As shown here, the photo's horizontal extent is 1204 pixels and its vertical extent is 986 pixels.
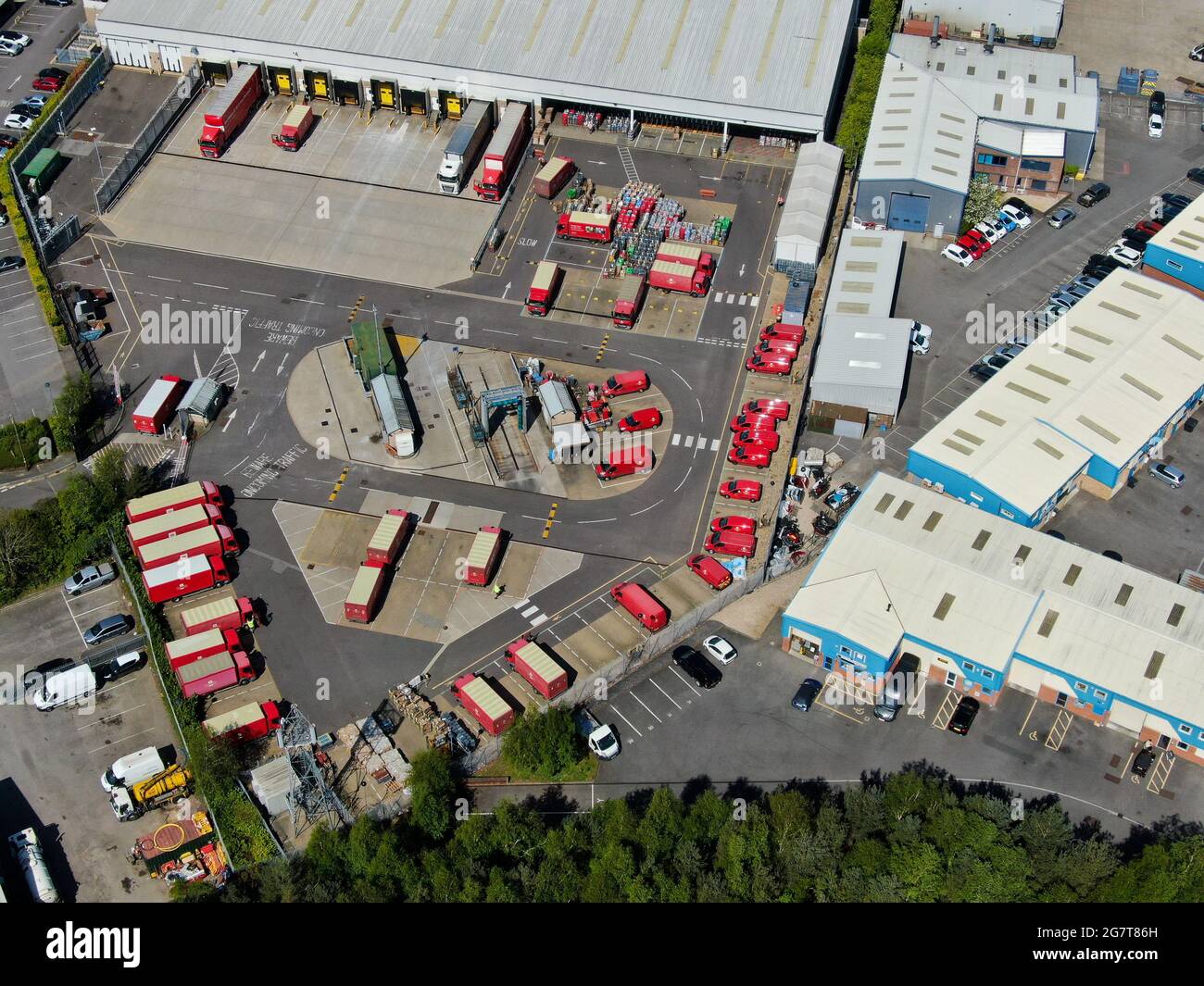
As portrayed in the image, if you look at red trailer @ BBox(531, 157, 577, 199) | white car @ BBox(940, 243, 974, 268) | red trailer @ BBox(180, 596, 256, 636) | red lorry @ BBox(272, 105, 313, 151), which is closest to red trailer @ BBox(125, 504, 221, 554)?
red trailer @ BBox(180, 596, 256, 636)

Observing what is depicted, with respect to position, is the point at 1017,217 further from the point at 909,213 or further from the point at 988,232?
the point at 909,213

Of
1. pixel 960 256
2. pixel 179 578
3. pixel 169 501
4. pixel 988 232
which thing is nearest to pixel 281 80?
pixel 169 501

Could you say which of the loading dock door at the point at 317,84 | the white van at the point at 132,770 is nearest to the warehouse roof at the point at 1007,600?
the white van at the point at 132,770

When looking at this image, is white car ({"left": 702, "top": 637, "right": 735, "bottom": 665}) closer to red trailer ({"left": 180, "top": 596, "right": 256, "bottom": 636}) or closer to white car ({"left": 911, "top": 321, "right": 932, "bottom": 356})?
red trailer ({"left": 180, "top": 596, "right": 256, "bottom": 636})

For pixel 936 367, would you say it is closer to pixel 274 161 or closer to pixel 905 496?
pixel 905 496

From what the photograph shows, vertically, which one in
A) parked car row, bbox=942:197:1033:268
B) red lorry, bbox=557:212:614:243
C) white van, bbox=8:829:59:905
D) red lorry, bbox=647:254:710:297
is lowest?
white van, bbox=8:829:59:905

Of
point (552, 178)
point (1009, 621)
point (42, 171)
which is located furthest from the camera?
point (42, 171)
